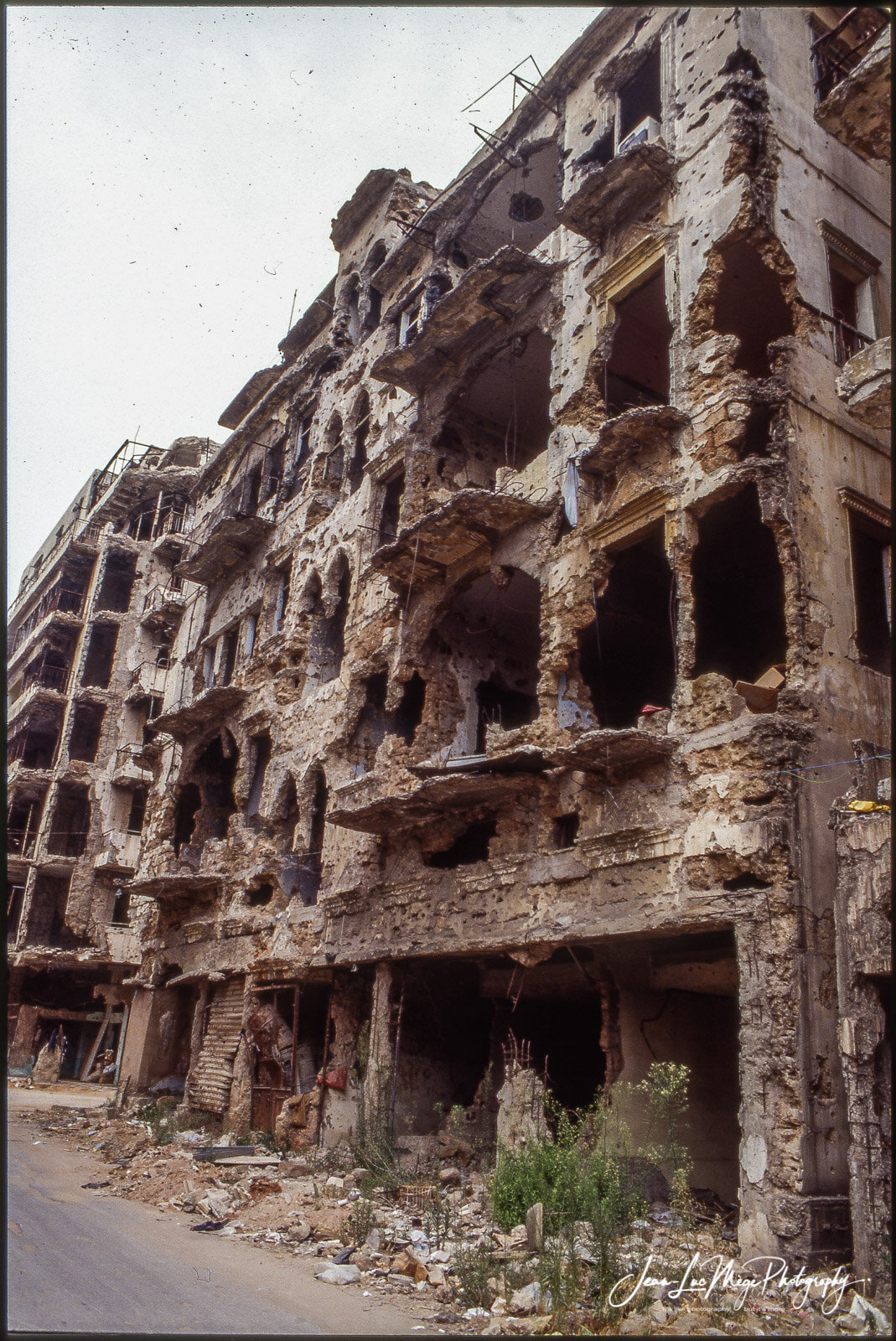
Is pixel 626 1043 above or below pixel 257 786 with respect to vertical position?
below

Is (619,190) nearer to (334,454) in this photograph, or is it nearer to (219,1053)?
(334,454)

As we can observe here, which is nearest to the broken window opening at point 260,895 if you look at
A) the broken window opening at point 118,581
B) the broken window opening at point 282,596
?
the broken window opening at point 282,596

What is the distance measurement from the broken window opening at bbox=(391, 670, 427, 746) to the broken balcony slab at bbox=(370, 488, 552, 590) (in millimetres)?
1917

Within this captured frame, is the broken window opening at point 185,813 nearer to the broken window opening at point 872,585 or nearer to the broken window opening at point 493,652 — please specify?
the broken window opening at point 493,652

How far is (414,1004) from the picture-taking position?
1484cm

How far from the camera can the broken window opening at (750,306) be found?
41.5ft

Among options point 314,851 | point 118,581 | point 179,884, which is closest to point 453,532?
point 314,851

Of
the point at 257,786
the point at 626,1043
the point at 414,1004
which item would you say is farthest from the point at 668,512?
the point at 257,786

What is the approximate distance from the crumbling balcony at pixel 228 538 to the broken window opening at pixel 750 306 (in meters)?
12.3

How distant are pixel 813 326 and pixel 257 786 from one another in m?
14.1

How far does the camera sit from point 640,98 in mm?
14898

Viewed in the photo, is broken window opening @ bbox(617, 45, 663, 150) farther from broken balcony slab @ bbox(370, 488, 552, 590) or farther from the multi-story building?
the multi-story building

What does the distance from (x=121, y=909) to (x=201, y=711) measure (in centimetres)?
1397

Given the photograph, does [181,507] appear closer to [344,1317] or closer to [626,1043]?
[626,1043]
